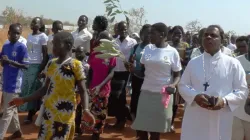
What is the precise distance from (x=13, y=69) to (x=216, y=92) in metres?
3.54

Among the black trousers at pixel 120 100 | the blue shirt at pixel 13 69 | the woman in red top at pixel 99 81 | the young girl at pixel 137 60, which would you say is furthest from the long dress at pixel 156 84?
the blue shirt at pixel 13 69

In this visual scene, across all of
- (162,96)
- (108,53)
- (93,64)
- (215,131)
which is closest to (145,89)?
(162,96)

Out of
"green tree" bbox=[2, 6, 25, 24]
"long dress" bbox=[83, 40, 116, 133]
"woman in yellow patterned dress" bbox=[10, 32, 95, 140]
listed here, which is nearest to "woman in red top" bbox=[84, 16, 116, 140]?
"long dress" bbox=[83, 40, 116, 133]

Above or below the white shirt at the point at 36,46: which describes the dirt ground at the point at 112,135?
below

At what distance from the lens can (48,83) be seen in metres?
4.23

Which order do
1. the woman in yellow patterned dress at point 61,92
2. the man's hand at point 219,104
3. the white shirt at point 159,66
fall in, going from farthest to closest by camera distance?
the white shirt at point 159,66 → the woman in yellow patterned dress at point 61,92 → the man's hand at point 219,104

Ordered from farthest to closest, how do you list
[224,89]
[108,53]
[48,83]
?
[108,53] < [48,83] < [224,89]

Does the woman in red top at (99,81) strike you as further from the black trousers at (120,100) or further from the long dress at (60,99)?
the long dress at (60,99)

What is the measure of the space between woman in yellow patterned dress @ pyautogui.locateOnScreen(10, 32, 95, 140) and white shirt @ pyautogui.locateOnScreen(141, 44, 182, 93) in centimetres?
137

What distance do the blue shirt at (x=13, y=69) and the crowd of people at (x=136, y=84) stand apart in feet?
0.05

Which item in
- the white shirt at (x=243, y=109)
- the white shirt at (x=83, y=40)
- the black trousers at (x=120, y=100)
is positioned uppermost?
the white shirt at (x=83, y=40)

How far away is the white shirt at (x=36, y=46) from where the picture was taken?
7.58 meters

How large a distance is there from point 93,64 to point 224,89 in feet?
9.15

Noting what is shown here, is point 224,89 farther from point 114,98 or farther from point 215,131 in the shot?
point 114,98
